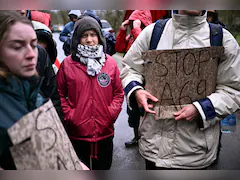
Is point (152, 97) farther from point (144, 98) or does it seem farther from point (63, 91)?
point (63, 91)

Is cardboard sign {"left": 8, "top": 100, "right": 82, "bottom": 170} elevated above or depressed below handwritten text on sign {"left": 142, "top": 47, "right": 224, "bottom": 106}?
below

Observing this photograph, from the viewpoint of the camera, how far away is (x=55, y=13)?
3.79 ft

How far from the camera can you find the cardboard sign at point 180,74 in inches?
45.9

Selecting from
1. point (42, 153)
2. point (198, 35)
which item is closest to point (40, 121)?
point (42, 153)

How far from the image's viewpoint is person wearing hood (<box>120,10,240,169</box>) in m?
1.19

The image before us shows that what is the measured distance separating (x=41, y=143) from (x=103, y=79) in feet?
1.74

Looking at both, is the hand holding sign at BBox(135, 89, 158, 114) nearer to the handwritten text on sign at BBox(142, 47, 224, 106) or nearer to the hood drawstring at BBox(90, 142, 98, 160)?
the handwritten text on sign at BBox(142, 47, 224, 106)

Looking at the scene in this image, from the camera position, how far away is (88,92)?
1.34 metres

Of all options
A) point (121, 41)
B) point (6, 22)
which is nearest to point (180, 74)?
point (6, 22)

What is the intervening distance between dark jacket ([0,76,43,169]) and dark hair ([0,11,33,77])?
3 centimetres

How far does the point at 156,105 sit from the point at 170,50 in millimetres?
252

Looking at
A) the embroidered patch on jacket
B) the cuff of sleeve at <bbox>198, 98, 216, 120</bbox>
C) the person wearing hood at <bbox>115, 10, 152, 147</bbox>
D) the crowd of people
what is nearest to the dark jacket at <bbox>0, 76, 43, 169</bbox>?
the crowd of people
